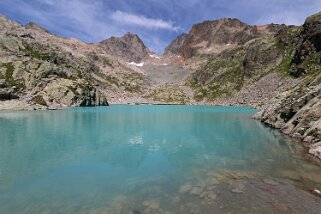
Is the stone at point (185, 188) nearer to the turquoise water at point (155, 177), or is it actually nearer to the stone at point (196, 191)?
the turquoise water at point (155, 177)

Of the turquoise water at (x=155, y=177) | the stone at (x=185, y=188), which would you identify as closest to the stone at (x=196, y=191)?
the turquoise water at (x=155, y=177)

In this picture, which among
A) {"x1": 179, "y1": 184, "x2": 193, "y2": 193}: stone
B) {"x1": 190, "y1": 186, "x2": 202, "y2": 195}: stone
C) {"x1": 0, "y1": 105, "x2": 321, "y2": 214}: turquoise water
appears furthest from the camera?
{"x1": 179, "y1": 184, "x2": 193, "y2": 193}: stone

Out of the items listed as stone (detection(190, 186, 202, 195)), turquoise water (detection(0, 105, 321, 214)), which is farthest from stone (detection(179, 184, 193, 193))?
stone (detection(190, 186, 202, 195))

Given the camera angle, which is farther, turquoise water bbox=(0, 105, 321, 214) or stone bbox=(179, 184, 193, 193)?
stone bbox=(179, 184, 193, 193)

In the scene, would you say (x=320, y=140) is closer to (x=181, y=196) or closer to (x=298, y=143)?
(x=298, y=143)

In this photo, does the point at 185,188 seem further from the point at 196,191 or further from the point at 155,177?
the point at 155,177

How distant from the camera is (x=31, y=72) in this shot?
18450cm

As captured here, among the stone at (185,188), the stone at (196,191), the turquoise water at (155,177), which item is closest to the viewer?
the turquoise water at (155,177)

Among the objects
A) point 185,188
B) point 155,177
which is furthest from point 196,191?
point 155,177

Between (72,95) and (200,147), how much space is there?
484ft

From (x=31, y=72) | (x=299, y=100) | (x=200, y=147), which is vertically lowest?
(x=200, y=147)

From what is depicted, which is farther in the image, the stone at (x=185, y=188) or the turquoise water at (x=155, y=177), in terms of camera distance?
the stone at (x=185, y=188)

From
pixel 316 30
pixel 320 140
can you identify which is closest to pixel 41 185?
pixel 320 140

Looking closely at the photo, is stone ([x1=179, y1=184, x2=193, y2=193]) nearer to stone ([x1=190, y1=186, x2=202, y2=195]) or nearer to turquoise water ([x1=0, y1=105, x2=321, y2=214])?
turquoise water ([x1=0, y1=105, x2=321, y2=214])
